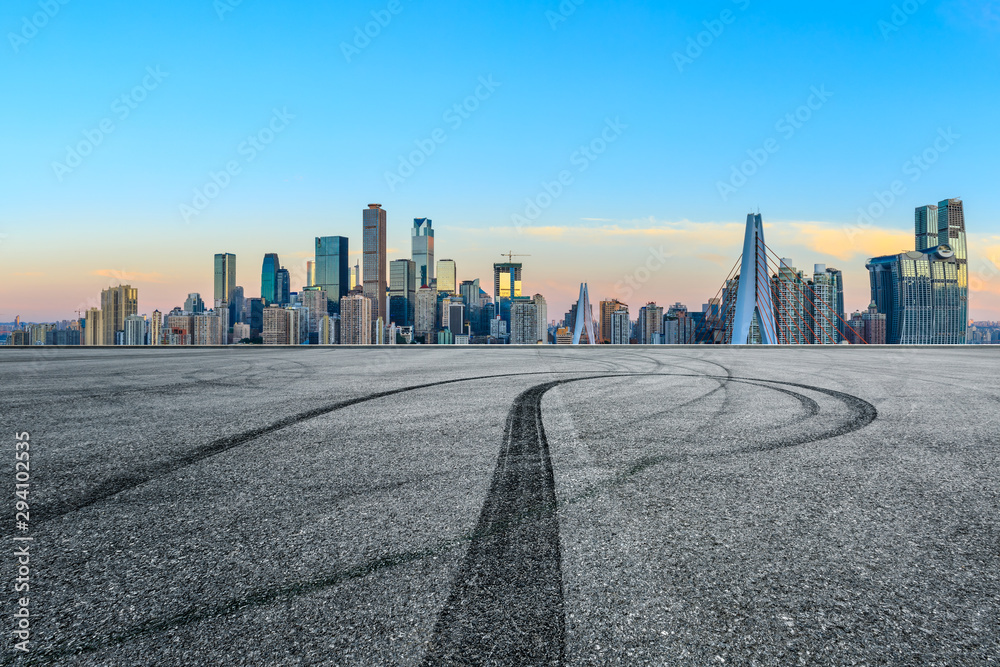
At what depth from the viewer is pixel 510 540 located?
312 cm

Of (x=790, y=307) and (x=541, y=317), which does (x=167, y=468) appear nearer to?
(x=790, y=307)

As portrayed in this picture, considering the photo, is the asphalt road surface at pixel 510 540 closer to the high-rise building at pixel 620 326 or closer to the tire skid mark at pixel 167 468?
the tire skid mark at pixel 167 468

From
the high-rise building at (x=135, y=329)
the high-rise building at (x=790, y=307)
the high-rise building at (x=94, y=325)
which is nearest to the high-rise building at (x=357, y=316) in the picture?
the high-rise building at (x=135, y=329)

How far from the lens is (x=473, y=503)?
3.75 metres

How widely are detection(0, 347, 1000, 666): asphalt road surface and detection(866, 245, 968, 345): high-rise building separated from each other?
323ft

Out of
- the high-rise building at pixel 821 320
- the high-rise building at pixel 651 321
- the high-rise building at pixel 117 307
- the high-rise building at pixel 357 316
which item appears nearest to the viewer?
the high-rise building at pixel 821 320

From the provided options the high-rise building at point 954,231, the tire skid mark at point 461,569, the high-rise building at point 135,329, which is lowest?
the tire skid mark at point 461,569

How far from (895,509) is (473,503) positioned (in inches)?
113

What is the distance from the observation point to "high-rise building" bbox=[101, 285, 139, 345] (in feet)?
153

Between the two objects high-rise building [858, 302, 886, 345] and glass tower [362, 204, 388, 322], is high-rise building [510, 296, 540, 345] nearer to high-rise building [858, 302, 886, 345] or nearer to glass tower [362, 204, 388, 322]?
high-rise building [858, 302, 886, 345]

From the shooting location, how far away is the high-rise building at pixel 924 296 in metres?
85.6

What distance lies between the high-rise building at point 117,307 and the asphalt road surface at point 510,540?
47.3 m

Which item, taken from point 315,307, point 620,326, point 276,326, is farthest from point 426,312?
point 276,326

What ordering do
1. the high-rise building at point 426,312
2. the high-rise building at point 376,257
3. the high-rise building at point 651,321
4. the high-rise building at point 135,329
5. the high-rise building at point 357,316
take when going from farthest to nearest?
1. the high-rise building at point 376,257
2. the high-rise building at point 426,312
3. the high-rise building at point 651,321
4. the high-rise building at point 357,316
5. the high-rise building at point 135,329
